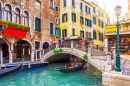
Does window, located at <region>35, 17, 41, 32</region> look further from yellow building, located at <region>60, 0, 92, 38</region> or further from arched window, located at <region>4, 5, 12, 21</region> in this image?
yellow building, located at <region>60, 0, 92, 38</region>

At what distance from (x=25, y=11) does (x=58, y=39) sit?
6.37 meters

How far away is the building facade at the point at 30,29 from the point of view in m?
10.9

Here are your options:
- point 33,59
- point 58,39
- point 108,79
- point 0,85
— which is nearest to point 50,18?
point 58,39

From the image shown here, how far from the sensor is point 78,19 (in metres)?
17.1

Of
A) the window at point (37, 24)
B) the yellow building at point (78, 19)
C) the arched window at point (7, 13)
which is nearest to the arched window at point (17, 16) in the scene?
the arched window at point (7, 13)

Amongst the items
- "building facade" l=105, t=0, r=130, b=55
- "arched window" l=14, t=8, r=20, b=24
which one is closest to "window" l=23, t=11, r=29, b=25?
"arched window" l=14, t=8, r=20, b=24

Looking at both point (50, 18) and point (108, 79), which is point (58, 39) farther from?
point (108, 79)

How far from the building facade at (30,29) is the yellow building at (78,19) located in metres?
1.05

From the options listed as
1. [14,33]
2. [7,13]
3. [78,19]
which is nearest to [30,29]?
[14,33]

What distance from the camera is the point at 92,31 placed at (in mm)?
19906

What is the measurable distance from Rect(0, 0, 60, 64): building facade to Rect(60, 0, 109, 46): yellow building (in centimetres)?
105

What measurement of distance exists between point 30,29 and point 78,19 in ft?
25.0

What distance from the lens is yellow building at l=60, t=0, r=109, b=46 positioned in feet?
53.8

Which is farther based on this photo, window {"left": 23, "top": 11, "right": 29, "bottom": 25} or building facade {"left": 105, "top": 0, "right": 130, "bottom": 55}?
window {"left": 23, "top": 11, "right": 29, "bottom": 25}
